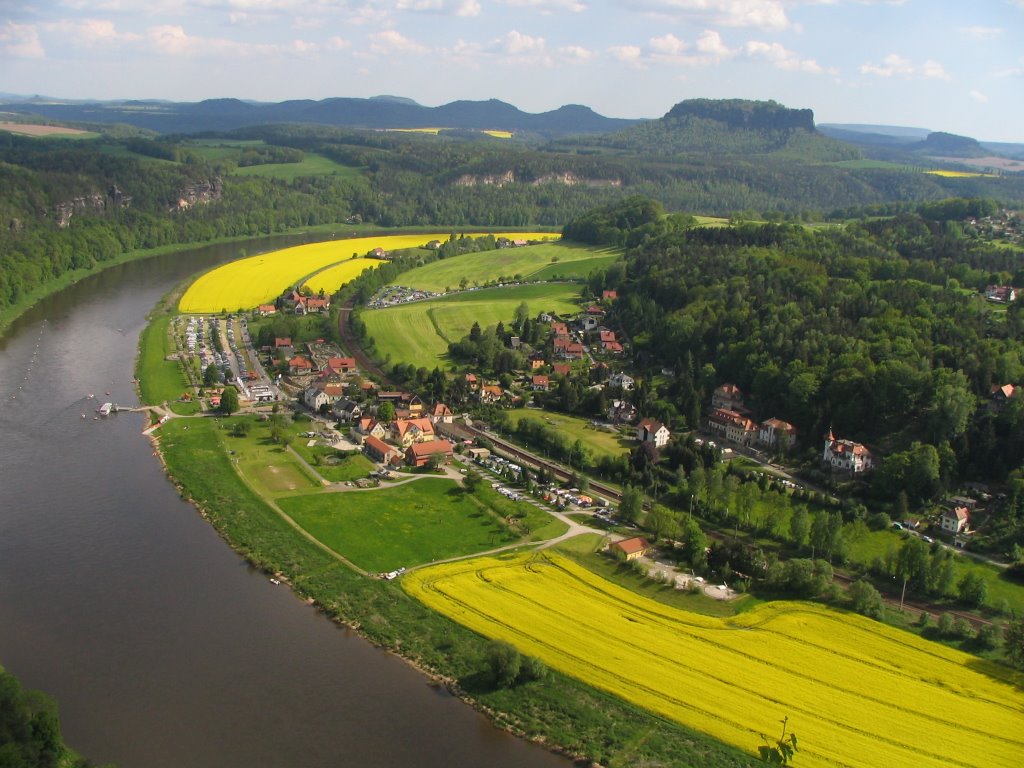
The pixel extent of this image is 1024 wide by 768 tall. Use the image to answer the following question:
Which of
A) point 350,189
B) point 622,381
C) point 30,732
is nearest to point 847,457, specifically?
point 622,381

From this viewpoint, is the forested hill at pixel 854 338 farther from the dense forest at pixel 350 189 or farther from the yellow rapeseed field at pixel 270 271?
the dense forest at pixel 350 189

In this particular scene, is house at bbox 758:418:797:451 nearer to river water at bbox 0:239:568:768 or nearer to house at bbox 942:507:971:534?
house at bbox 942:507:971:534

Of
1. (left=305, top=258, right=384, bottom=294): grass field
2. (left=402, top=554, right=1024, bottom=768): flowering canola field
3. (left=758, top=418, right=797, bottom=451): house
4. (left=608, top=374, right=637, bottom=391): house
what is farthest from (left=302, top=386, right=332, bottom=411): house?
(left=305, top=258, right=384, bottom=294): grass field

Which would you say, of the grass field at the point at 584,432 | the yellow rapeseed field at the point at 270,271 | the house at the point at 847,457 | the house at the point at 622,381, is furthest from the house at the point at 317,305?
the house at the point at 847,457

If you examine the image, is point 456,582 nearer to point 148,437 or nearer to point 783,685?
point 783,685

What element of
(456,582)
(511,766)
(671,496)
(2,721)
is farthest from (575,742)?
(671,496)
